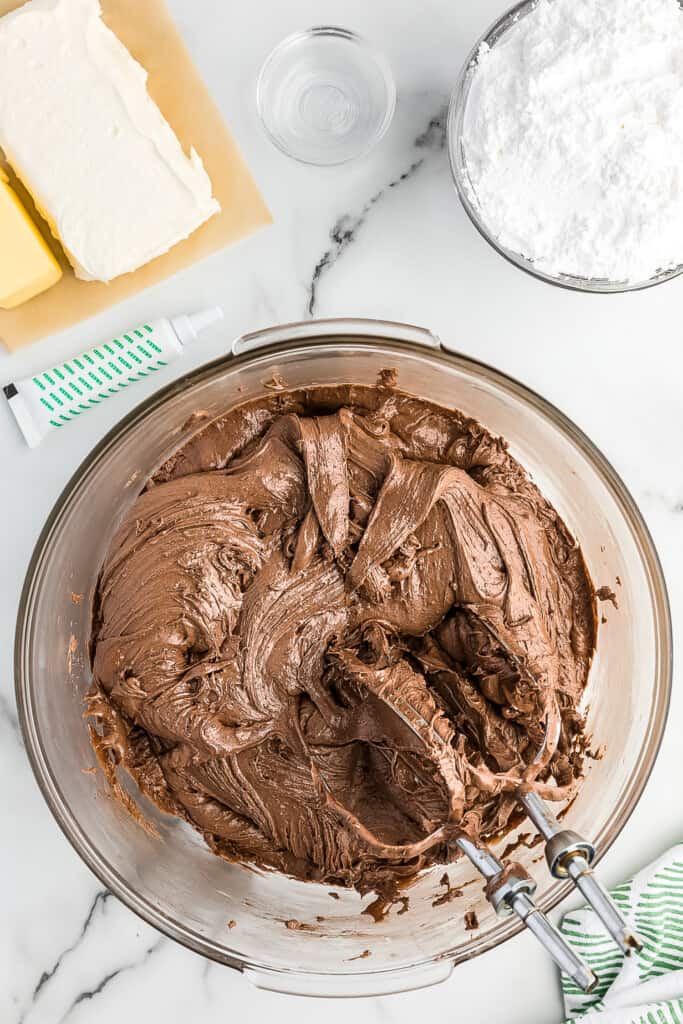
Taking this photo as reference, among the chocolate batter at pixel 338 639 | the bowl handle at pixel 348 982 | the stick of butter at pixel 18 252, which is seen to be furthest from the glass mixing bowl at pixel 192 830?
the stick of butter at pixel 18 252

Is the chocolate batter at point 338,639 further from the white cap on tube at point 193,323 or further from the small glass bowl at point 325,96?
the small glass bowl at point 325,96

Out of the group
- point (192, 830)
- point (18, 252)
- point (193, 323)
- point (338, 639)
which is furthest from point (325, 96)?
point (192, 830)

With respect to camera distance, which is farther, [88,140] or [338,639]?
[88,140]

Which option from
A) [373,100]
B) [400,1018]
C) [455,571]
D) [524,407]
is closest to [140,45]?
[373,100]

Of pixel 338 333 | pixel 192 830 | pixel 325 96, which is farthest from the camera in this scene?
pixel 325 96

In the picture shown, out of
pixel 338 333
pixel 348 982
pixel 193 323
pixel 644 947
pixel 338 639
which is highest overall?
pixel 193 323

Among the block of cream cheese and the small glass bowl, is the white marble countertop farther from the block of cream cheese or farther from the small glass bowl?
the block of cream cheese

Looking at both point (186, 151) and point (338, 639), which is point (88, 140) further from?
point (338, 639)
